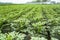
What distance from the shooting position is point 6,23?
18.4 feet

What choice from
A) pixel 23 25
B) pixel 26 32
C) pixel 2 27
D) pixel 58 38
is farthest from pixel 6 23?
pixel 58 38

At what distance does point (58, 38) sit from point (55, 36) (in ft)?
0.33

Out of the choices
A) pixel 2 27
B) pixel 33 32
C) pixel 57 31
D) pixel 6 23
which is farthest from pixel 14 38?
pixel 6 23

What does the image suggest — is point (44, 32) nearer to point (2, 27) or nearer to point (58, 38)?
point (58, 38)

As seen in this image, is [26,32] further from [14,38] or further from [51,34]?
[14,38]

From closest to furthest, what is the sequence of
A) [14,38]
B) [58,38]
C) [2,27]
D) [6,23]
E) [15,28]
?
[14,38] < [58,38] < [15,28] < [2,27] < [6,23]

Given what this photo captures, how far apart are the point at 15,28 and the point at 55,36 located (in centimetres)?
115

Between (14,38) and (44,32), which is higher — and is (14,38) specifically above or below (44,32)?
above

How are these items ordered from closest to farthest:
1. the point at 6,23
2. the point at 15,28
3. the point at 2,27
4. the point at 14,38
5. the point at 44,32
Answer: the point at 14,38
the point at 44,32
the point at 15,28
the point at 2,27
the point at 6,23

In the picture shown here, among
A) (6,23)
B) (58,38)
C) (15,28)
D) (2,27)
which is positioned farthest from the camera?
(6,23)

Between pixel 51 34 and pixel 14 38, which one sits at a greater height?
pixel 14 38

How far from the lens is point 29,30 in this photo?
4555mm

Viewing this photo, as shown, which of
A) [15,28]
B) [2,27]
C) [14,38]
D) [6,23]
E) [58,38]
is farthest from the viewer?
[6,23]

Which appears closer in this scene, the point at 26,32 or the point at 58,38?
the point at 58,38
